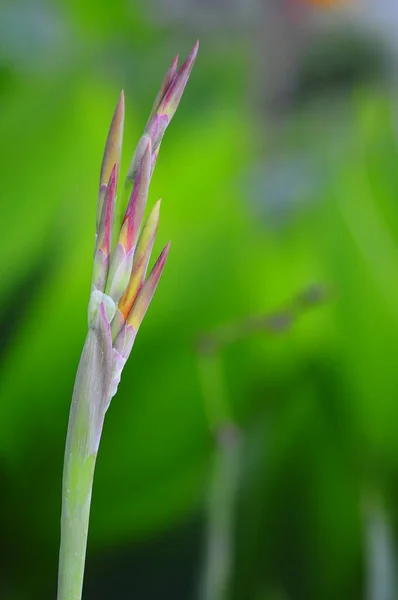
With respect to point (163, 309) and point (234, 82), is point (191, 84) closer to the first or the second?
point (234, 82)

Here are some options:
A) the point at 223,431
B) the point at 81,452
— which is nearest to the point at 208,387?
the point at 223,431

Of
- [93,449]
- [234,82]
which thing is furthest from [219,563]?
[234,82]

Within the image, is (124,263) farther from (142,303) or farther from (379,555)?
(379,555)

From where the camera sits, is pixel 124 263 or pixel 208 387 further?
pixel 208 387

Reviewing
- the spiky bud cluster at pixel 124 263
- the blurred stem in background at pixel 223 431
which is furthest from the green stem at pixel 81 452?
the blurred stem in background at pixel 223 431

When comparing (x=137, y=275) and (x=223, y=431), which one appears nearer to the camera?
(x=137, y=275)

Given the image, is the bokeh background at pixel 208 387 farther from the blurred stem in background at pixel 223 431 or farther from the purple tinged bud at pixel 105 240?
the purple tinged bud at pixel 105 240
